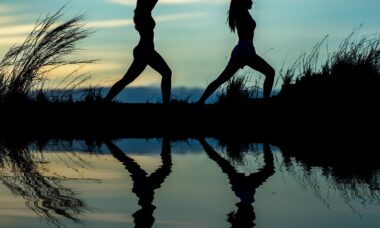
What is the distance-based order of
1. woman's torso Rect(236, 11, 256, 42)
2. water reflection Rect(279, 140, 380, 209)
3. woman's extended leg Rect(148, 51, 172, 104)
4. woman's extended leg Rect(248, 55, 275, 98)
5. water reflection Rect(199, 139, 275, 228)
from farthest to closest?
1. woman's extended leg Rect(248, 55, 275, 98)
2. woman's torso Rect(236, 11, 256, 42)
3. woman's extended leg Rect(148, 51, 172, 104)
4. water reflection Rect(279, 140, 380, 209)
5. water reflection Rect(199, 139, 275, 228)

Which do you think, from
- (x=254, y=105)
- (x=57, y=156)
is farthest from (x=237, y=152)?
(x=254, y=105)

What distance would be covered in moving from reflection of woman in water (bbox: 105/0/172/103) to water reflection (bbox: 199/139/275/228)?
13.2ft

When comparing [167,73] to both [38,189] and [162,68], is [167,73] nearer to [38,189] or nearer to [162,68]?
[162,68]

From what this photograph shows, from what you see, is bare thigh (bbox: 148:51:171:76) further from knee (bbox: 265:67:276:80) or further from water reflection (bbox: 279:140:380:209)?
water reflection (bbox: 279:140:380:209)

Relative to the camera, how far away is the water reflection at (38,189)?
4.44 m

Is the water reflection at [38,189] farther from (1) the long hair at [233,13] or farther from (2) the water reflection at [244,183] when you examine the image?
(1) the long hair at [233,13]

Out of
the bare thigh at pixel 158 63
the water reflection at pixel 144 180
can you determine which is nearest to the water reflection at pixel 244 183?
the water reflection at pixel 144 180

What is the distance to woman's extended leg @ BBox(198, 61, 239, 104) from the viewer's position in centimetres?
1266

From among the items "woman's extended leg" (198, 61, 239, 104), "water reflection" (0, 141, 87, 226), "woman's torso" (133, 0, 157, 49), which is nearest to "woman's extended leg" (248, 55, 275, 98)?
"woman's extended leg" (198, 61, 239, 104)

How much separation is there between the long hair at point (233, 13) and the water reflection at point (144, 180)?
3988 millimetres

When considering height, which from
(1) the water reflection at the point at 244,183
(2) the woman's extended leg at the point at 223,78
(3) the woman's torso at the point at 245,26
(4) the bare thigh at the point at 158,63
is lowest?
(1) the water reflection at the point at 244,183

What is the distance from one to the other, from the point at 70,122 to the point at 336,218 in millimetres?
9066

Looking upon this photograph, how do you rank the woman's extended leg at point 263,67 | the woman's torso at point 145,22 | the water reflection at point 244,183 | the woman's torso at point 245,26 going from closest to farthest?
the water reflection at point 244,183 < the woman's torso at point 145,22 < the woman's torso at point 245,26 < the woman's extended leg at point 263,67

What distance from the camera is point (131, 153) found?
8172 millimetres
